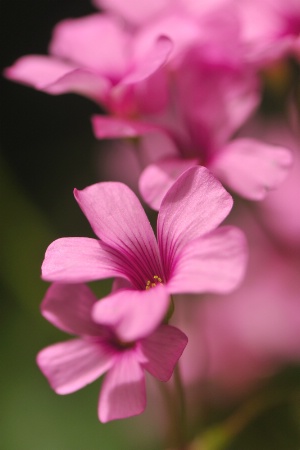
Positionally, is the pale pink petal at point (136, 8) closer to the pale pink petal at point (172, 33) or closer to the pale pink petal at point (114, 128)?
the pale pink petal at point (172, 33)

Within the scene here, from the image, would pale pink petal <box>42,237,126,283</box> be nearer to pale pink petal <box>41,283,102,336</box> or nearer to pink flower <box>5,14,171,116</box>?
pale pink petal <box>41,283,102,336</box>

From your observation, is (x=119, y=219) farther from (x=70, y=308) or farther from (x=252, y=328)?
(x=252, y=328)

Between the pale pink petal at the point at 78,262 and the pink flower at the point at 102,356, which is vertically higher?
the pale pink petal at the point at 78,262

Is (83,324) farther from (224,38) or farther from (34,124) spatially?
(34,124)

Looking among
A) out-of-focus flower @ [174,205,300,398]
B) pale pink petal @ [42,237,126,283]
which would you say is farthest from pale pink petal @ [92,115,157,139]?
out-of-focus flower @ [174,205,300,398]

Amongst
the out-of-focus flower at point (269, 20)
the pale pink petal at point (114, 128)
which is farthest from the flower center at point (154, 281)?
the out-of-focus flower at point (269, 20)

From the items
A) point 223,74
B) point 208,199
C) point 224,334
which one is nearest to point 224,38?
point 223,74

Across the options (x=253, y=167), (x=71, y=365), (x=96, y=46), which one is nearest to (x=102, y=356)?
(x=71, y=365)
